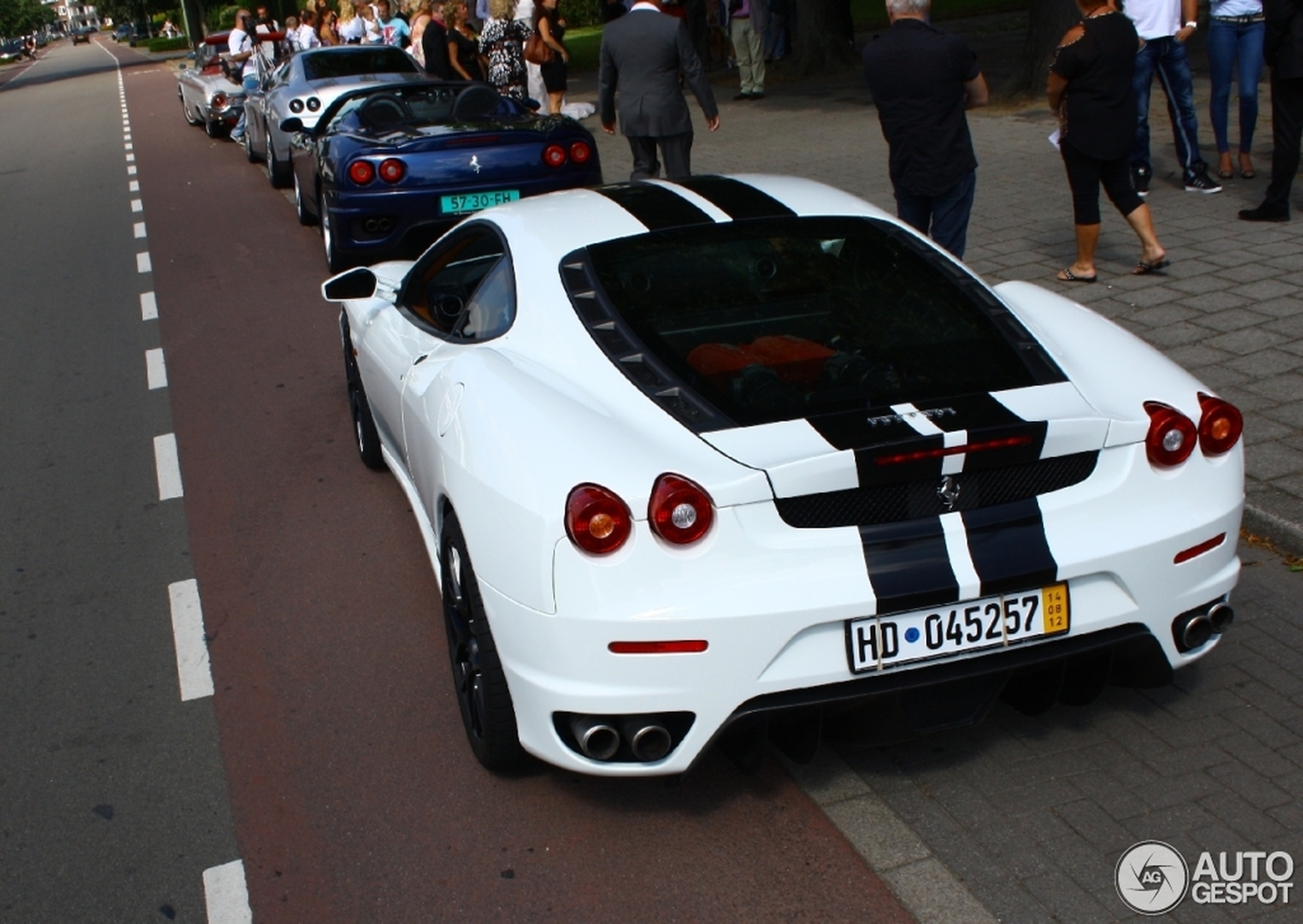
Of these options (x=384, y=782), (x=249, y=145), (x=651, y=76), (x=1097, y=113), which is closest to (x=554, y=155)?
(x=651, y=76)

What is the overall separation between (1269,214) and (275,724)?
7.35 m

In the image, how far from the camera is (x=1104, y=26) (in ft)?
24.0

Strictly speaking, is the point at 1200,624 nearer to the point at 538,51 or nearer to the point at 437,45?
the point at 538,51

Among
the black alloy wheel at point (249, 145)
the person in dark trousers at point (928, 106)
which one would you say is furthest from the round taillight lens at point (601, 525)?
the black alloy wheel at point (249, 145)

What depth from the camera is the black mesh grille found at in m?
3.09

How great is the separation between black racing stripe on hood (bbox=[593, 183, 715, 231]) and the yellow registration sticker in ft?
5.41

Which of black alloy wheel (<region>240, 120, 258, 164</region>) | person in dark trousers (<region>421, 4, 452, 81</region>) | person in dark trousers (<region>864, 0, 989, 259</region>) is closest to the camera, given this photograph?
person in dark trousers (<region>864, 0, 989, 259</region>)

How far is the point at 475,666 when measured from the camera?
3615 millimetres

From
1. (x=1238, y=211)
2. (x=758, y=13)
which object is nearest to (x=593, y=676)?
(x=1238, y=211)

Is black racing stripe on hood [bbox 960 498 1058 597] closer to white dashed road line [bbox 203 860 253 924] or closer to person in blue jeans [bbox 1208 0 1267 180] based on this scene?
white dashed road line [bbox 203 860 253 924]

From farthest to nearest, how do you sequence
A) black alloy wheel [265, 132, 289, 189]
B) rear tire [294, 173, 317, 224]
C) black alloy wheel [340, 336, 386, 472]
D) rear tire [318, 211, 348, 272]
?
black alloy wheel [265, 132, 289, 189]
rear tire [294, 173, 317, 224]
rear tire [318, 211, 348, 272]
black alloy wheel [340, 336, 386, 472]

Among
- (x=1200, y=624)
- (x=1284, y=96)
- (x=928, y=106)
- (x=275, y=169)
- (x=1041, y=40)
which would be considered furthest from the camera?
(x=275, y=169)

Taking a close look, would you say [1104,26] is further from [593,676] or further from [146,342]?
[146,342]

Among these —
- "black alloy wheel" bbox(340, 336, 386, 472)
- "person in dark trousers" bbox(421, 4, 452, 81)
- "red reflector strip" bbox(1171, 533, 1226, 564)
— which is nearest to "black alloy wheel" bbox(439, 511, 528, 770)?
"red reflector strip" bbox(1171, 533, 1226, 564)
